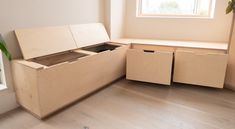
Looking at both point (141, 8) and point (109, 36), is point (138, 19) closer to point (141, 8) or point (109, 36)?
point (141, 8)

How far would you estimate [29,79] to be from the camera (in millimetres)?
1820

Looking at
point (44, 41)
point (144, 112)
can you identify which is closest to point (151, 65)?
point (144, 112)

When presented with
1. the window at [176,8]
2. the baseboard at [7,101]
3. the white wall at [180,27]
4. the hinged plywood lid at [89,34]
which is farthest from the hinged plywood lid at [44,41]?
the window at [176,8]

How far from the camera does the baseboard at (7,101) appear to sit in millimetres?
1979

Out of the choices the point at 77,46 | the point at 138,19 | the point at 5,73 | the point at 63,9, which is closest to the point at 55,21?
the point at 63,9

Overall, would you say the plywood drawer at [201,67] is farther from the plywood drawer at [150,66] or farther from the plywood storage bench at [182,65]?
the plywood drawer at [150,66]

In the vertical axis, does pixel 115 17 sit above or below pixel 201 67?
above

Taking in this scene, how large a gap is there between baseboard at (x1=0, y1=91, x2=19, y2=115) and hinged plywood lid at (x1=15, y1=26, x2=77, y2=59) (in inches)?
18.1

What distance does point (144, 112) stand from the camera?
6.77 feet

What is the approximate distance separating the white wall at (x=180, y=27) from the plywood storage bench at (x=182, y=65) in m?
0.40

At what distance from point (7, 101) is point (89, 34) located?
4.44 feet

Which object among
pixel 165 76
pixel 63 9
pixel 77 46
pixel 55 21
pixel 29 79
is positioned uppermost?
pixel 63 9

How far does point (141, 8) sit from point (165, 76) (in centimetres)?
147

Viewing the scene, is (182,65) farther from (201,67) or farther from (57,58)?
(57,58)
